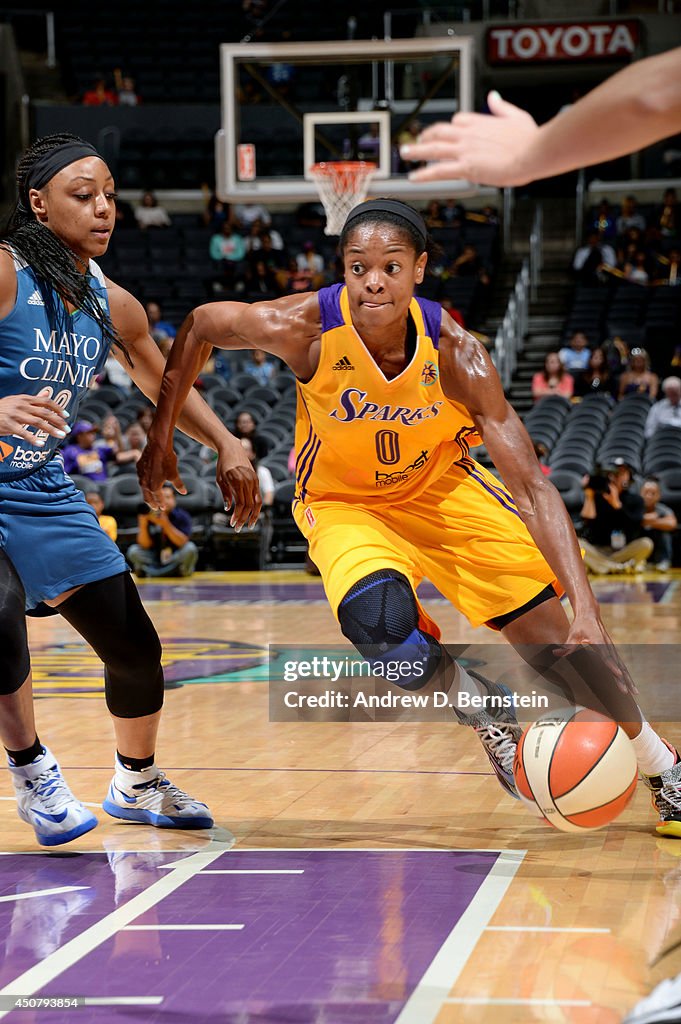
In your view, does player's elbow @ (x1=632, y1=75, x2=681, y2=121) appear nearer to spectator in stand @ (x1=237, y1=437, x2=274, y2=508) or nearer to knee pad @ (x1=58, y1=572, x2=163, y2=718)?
knee pad @ (x1=58, y1=572, x2=163, y2=718)

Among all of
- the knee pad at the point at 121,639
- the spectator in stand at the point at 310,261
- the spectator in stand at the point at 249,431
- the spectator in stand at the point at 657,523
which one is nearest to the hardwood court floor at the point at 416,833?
the knee pad at the point at 121,639

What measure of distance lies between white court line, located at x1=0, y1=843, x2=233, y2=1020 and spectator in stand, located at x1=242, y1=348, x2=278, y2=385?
1310cm

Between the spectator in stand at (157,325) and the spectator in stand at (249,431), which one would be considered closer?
the spectator in stand at (249,431)

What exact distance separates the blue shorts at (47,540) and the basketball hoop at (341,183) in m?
8.80

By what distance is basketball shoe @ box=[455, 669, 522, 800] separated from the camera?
4.14 m

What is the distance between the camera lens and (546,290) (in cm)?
1953

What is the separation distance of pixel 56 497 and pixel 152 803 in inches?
41.5

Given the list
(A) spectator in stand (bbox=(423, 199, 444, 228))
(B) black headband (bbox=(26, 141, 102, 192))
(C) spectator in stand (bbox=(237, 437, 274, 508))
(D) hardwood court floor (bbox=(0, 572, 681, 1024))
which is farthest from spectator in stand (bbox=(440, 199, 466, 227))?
(B) black headband (bbox=(26, 141, 102, 192))

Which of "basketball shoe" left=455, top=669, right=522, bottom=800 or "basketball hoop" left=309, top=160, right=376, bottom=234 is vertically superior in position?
"basketball hoop" left=309, top=160, right=376, bottom=234

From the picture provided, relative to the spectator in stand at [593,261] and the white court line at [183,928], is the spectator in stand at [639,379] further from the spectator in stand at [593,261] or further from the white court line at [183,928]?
the white court line at [183,928]

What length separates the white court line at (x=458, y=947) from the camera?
2.68 m

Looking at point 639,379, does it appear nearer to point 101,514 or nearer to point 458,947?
point 101,514

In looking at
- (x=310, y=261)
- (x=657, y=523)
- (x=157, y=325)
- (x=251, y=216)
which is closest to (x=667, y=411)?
(x=657, y=523)

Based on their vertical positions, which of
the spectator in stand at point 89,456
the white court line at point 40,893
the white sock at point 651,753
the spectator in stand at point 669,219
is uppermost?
the spectator in stand at point 669,219
